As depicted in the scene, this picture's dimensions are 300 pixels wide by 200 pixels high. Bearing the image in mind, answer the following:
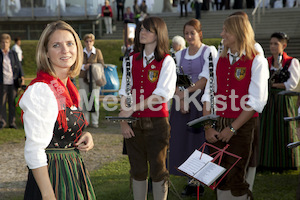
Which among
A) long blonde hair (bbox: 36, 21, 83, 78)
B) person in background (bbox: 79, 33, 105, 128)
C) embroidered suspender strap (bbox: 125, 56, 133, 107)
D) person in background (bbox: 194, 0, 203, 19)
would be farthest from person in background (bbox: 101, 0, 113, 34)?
long blonde hair (bbox: 36, 21, 83, 78)

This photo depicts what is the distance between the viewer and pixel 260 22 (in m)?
22.1

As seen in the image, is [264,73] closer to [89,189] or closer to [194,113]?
[194,113]

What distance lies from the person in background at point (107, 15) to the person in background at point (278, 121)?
65.2 feet

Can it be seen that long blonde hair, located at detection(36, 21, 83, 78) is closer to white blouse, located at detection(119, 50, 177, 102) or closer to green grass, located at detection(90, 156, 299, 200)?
white blouse, located at detection(119, 50, 177, 102)

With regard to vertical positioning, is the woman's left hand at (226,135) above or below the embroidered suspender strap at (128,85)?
below

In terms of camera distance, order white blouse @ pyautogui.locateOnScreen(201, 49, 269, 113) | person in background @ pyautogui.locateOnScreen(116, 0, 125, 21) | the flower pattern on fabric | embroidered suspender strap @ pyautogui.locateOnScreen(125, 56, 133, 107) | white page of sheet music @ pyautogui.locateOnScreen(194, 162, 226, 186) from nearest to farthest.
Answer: the flower pattern on fabric
white page of sheet music @ pyautogui.locateOnScreen(194, 162, 226, 186)
white blouse @ pyautogui.locateOnScreen(201, 49, 269, 113)
embroidered suspender strap @ pyautogui.locateOnScreen(125, 56, 133, 107)
person in background @ pyautogui.locateOnScreen(116, 0, 125, 21)

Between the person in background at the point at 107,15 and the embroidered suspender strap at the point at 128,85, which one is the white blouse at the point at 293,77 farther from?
the person in background at the point at 107,15

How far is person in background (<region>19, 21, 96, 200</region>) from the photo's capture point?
208cm

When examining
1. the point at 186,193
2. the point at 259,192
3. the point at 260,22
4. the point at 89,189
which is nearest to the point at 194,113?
the point at 186,193

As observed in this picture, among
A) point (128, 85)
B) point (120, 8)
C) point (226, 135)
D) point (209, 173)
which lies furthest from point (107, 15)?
point (209, 173)

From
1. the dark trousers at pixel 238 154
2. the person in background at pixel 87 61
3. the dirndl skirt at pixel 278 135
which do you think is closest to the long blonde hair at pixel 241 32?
the dark trousers at pixel 238 154

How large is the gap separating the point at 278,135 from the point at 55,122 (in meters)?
4.45

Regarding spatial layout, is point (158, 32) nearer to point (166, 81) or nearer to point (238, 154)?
point (166, 81)

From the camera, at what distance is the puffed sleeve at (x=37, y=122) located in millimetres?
2064
